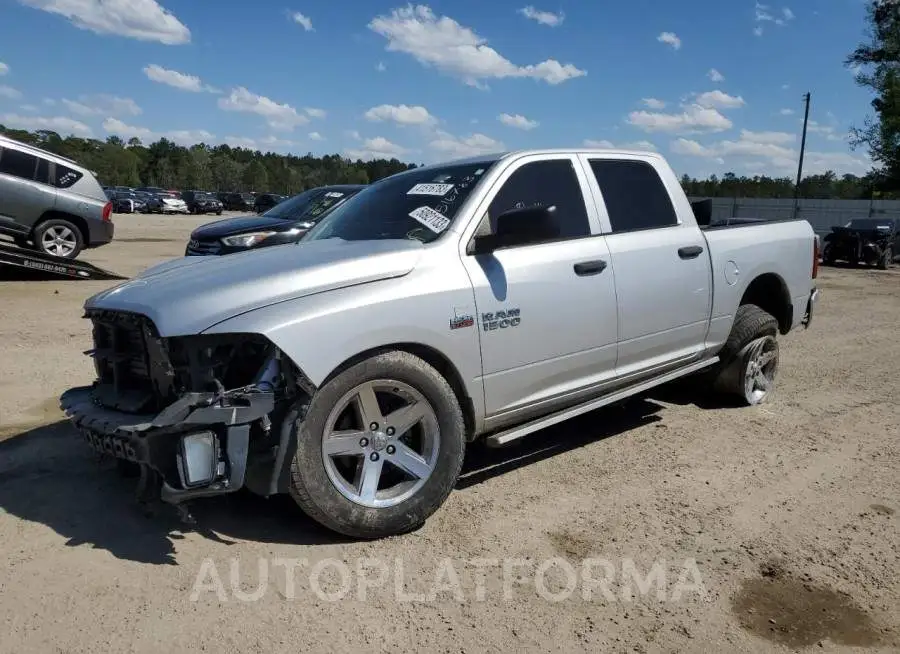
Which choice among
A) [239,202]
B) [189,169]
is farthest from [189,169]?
[239,202]

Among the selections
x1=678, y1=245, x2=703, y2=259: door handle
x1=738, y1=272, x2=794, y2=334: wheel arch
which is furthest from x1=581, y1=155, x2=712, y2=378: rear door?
x1=738, y1=272, x2=794, y2=334: wheel arch

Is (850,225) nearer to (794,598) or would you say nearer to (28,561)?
(794,598)

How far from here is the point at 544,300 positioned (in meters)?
4.04

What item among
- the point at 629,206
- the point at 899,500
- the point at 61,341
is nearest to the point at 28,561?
the point at 629,206

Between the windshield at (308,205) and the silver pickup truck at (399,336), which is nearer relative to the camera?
the silver pickup truck at (399,336)

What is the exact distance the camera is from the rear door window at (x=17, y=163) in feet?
41.0

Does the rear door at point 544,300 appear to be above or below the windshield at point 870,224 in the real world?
above

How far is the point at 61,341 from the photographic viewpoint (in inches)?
298

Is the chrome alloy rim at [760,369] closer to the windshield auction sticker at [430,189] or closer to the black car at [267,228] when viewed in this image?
the windshield auction sticker at [430,189]

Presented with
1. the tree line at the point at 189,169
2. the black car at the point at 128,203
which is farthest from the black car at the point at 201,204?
the tree line at the point at 189,169

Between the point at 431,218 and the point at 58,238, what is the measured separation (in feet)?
38.3

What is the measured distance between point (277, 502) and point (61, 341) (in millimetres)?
4826

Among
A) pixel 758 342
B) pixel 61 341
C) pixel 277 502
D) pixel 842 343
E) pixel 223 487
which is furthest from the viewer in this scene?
pixel 842 343

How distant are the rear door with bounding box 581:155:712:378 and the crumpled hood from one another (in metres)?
1.46
